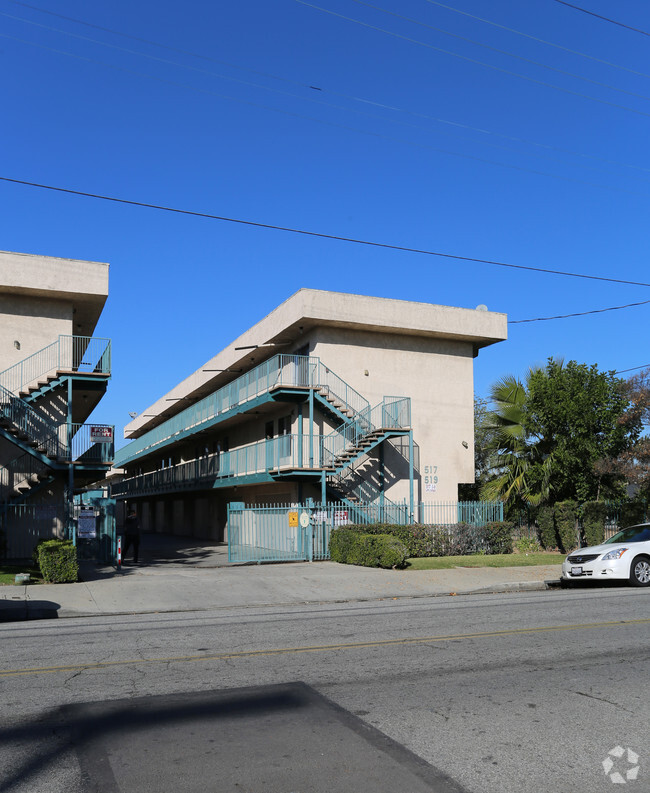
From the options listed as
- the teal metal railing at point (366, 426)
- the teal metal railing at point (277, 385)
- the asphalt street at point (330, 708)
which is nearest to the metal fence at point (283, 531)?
the teal metal railing at point (366, 426)

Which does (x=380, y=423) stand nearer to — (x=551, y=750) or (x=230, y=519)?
(x=230, y=519)

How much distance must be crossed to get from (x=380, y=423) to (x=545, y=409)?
600 centimetres

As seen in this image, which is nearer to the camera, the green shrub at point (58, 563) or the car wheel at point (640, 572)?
the car wheel at point (640, 572)

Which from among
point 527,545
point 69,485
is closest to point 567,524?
point 527,545

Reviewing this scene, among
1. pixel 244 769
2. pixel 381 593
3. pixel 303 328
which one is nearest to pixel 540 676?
pixel 244 769

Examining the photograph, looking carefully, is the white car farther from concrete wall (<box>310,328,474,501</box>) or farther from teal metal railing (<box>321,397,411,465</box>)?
concrete wall (<box>310,328,474,501</box>)

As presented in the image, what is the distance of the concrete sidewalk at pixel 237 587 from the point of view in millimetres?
14430

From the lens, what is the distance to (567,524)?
89.1 ft

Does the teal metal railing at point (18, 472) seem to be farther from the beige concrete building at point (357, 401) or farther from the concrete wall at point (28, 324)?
the beige concrete building at point (357, 401)

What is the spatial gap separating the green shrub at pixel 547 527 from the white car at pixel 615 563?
10745 mm

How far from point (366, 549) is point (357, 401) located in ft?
28.3

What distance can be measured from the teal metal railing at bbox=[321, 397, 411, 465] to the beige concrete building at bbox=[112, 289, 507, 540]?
1.6 inches

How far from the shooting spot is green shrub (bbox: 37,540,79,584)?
1691 centimetres

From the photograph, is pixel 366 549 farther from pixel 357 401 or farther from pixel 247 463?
pixel 247 463
